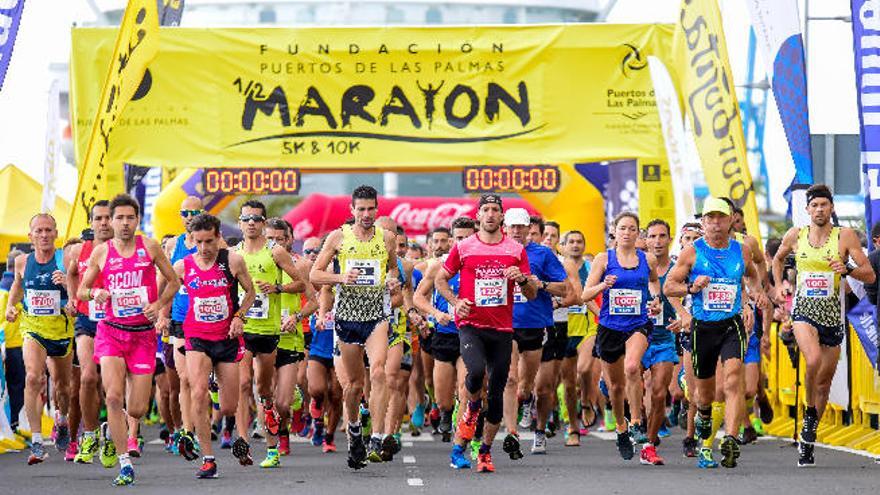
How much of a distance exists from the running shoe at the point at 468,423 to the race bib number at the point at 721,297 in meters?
1.94

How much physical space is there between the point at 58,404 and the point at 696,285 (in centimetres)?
575

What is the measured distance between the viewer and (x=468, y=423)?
570 inches

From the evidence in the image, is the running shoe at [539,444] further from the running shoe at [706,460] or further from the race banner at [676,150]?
the race banner at [676,150]

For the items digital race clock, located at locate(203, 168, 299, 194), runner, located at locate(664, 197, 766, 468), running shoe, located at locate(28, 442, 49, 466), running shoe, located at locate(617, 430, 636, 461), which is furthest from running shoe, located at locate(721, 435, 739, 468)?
digital race clock, located at locate(203, 168, 299, 194)

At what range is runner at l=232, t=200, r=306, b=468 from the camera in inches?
613

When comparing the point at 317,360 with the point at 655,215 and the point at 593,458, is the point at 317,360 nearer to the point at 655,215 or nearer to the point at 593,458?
the point at 593,458

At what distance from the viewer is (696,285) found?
14.6m

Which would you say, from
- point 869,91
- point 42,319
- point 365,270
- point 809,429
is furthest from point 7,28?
point 809,429

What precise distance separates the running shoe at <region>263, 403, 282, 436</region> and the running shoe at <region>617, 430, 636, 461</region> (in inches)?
108

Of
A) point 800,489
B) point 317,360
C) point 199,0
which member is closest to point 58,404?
point 317,360

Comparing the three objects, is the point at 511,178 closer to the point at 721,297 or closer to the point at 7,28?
the point at 7,28

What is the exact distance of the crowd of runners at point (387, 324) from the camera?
14180mm

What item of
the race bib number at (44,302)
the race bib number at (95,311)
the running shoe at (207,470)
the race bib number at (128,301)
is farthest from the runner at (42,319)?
the running shoe at (207,470)

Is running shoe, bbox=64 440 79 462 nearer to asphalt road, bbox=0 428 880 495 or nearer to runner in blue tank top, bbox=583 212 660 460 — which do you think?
asphalt road, bbox=0 428 880 495
